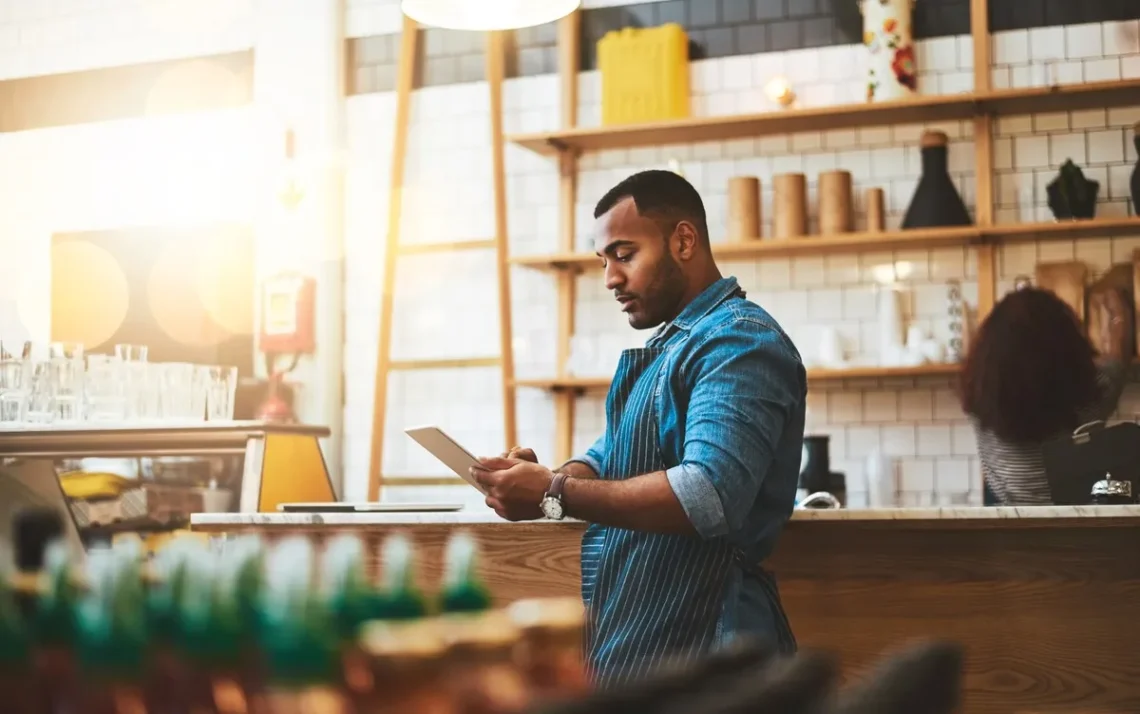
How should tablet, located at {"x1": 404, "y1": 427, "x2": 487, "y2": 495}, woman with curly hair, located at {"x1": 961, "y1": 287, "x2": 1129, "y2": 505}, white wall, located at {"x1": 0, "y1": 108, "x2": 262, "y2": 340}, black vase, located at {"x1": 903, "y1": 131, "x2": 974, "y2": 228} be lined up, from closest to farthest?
tablet, located at {"x1": 404, "y1": 427, "x2": 487, "y2": 495}, woman with curly hair, located at {"x1": 961, "y1": 287, "x2": 1129, "y2": 505}, black vase, located at {"x1": 903, "y1": 131, "x2": 974, "y2": 228}, white wall, located at {"x1": 0, "y1": 108, "x2": 262, "y2": 340}

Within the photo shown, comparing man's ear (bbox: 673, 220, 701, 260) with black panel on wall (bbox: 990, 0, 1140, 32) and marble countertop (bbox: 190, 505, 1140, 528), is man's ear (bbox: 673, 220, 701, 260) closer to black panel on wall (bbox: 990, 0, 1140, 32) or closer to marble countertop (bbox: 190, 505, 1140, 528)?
marble countertop (bbox: 190, 505, 1140, 528)

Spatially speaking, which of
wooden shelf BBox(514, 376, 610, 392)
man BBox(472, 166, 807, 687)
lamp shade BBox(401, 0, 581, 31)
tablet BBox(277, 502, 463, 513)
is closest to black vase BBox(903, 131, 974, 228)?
wooden shelf BBox(514, 376, 610, 392)

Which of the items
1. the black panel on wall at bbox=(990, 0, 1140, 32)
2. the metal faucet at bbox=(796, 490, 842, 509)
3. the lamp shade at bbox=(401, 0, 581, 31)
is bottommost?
the metal faucet at bbox=(796, 490, 842, 509)

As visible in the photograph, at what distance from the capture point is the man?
2004 mm

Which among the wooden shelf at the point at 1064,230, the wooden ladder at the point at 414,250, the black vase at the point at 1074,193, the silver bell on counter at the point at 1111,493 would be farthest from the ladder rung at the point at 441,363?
the silver bell on counter at the point at 1111,493

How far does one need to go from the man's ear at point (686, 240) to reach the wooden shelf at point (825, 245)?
8.82ft

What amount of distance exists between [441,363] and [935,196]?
2.15 m

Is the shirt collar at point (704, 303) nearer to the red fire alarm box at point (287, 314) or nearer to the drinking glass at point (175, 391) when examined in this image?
the drinking glass at point (175, 391)

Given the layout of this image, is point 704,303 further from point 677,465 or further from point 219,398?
point 219,398

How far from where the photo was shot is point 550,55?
5664mm

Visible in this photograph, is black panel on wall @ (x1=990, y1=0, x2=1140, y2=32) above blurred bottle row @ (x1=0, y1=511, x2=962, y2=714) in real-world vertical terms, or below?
above

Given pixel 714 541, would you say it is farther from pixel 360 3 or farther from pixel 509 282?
pixel 360 3

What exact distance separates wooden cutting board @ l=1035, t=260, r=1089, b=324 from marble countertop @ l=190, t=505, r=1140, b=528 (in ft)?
7.86

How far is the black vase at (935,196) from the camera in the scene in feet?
15.9
